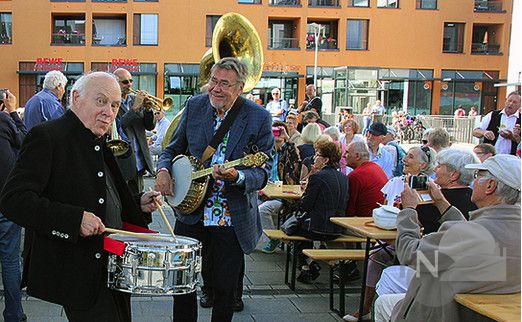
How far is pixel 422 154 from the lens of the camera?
586cm

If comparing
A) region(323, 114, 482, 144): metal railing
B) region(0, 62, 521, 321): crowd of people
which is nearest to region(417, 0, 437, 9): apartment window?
region(323, 114, 482, 144): metal railing

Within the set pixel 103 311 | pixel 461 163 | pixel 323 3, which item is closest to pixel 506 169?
pixel 461 163

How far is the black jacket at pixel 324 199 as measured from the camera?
586cm

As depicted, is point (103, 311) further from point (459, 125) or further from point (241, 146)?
point (459, 125)

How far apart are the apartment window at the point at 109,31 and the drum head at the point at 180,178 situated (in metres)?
34.0

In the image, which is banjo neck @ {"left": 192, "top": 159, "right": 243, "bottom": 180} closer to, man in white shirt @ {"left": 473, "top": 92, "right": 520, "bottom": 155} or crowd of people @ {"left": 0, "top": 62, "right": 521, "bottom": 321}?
crowd of people @ {"left": 0, "top": 62, "right": 521, "bottom": 321}

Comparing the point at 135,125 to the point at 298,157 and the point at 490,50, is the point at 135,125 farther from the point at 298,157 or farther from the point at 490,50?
the point at 490,50

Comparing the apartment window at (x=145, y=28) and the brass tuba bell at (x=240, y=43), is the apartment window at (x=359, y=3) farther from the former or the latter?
the brass tuba bell at (x=240, y=43)

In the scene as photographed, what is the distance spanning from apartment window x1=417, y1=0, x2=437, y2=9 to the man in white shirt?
3155 cm

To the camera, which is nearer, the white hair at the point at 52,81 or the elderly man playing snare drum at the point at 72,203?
the elderly man playing snare drum at the point at 72,203

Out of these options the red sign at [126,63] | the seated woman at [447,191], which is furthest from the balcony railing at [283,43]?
the seated woman at [447,191]

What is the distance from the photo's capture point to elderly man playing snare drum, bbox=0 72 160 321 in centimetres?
258

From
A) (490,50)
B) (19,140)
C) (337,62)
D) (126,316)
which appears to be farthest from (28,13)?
(126,316)

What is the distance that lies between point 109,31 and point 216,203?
35.2 meters
